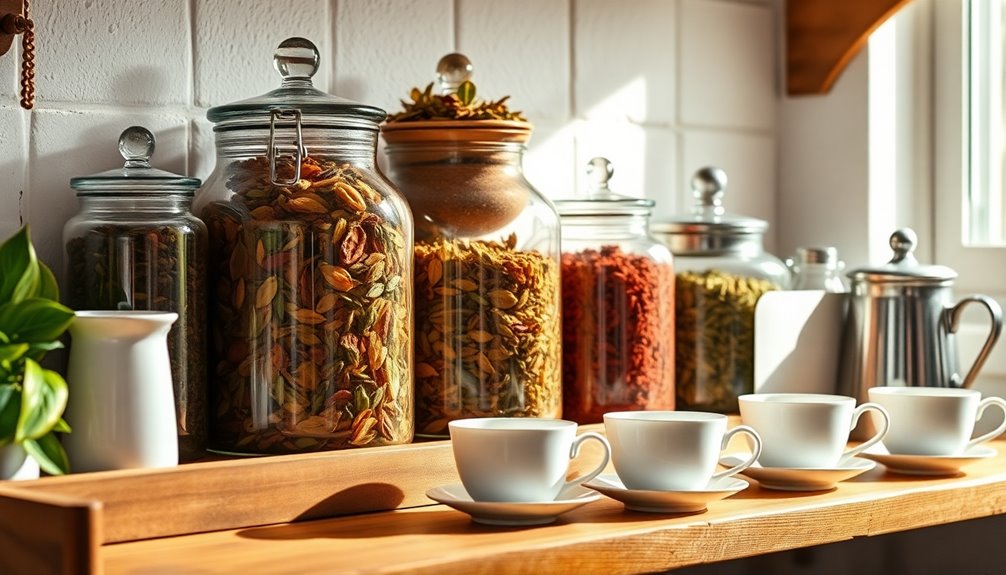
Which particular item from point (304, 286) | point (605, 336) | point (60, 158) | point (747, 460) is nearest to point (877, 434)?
point (747, 460)

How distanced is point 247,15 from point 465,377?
0.38 m

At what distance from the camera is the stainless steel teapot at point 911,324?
1248 mm

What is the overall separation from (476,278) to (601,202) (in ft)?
0.68

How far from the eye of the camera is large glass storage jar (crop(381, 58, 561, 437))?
3.45 ft

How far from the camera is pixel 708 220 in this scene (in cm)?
131

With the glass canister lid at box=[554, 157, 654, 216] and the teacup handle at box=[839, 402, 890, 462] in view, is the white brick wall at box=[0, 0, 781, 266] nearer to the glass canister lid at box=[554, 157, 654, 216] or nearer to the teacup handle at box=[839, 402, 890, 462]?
the glass canister lid at box=[554, 157, 654, 216]

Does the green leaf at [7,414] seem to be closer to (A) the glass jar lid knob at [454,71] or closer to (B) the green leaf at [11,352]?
(B) the green leaf at [11,352]

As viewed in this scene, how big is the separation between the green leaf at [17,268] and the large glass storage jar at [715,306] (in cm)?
68

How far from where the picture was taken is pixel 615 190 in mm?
1391

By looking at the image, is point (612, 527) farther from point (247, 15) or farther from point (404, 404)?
point (247, 15)

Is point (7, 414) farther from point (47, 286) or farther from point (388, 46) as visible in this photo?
point (388, 46)

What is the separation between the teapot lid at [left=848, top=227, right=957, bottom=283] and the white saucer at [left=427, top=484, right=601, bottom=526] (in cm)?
51

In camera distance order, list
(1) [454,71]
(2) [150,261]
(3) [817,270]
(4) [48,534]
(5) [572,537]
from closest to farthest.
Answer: (4) [48,534], (5) [572,537], (2) [150,261], (1) [454,71], (3) [817,270]

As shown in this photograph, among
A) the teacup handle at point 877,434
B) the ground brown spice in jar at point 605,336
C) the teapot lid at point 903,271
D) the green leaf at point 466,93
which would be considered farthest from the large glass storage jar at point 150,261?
the teapot lid at point 903,271
